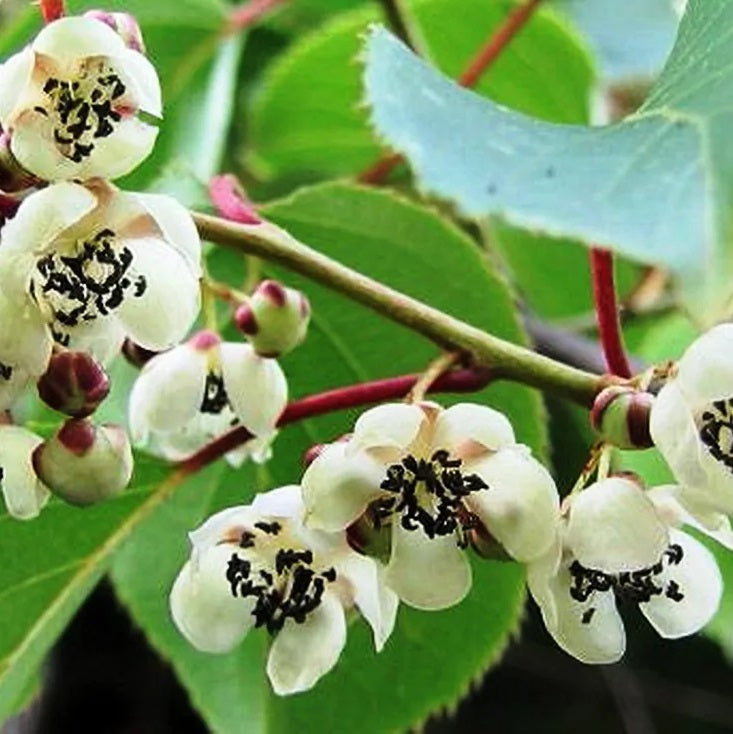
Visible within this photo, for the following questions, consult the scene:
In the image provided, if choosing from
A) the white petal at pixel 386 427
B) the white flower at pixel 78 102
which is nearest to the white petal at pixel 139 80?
the white flower at pixel 78 102

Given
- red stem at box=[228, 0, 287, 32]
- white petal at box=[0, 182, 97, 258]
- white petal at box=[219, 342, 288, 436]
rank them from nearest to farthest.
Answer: white petal at box=[0, 182, 97, 258] < white petal at box=[219, 342, 288, 436] < red stem at box=[228, 0, 287, 32]

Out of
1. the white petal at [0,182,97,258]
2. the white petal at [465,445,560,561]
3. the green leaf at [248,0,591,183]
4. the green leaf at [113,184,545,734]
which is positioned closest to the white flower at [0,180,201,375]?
the white petal at [0,182,97,258]

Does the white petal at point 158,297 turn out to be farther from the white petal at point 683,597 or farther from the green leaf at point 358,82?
the green leaf at point 358,82

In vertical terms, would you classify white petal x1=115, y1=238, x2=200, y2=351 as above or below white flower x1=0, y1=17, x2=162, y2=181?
below

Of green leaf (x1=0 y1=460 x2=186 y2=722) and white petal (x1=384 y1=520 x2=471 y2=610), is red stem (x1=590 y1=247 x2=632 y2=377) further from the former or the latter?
green leaf (x1=0 y1=460 x2=186 y2=722)

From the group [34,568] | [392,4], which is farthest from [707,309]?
[392,4]

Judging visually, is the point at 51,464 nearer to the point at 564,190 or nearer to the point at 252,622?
the point at 252,622
